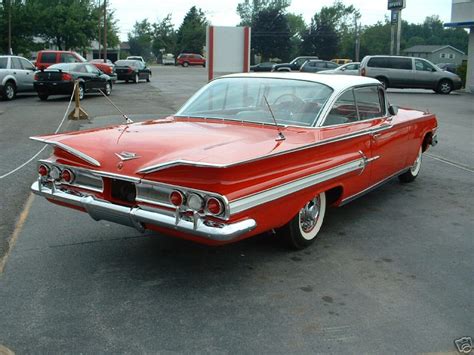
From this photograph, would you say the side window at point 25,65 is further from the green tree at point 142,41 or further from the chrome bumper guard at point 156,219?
the green tree at point 142,41

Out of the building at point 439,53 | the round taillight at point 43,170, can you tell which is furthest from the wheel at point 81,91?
the building at point 439,53

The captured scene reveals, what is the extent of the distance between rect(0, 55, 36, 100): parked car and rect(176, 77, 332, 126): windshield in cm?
1543

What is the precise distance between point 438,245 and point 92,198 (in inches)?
123

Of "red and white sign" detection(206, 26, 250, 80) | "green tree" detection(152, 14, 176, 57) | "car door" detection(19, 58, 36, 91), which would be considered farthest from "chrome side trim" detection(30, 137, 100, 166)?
"green tree" detection(152, 14, 176, 57)

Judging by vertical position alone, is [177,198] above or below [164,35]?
below

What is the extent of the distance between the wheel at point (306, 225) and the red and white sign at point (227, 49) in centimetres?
758

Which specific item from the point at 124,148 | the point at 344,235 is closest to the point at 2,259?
the point at 124,148

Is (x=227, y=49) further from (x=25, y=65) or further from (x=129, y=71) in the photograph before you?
(x=129, y=71)

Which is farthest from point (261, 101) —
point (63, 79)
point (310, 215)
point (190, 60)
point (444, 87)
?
point (190, 60)

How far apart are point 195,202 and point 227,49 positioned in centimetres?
901

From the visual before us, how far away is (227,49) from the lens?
477 inches

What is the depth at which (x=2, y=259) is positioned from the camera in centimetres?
443

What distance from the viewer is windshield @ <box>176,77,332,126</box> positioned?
4.98 meters

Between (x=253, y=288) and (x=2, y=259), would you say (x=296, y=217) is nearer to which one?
(x=253, y=288)
